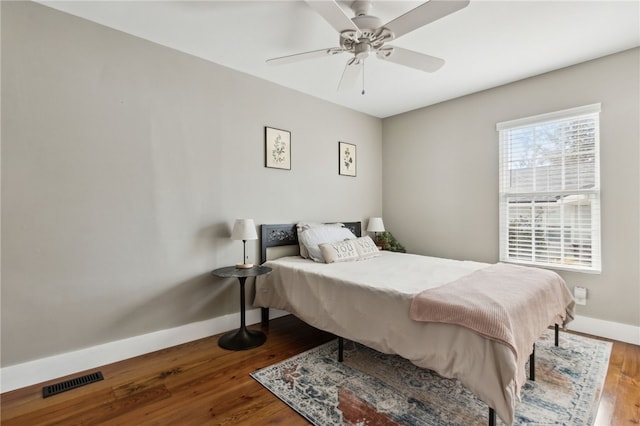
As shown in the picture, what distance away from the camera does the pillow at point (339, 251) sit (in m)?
3.18

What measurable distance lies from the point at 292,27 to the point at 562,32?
2216 millimetres

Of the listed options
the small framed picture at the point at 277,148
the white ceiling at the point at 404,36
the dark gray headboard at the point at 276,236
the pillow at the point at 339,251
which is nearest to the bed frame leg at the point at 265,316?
the dark gray headboard at the point at 276,236

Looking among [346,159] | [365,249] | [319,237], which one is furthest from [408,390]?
[346,159]

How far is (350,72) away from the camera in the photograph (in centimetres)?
259

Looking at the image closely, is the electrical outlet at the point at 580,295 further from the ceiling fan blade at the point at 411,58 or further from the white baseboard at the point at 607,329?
the ceiling fan blade at the point at 411,58

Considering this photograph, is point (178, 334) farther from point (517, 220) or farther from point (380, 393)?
point (517, 220)

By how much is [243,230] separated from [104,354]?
146cm

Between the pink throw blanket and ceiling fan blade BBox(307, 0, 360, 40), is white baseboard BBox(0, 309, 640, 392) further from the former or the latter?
ceiling fan blade BBox(307, 0, 360, 40)

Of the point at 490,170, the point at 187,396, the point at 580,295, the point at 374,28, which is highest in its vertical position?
the point at 374,28

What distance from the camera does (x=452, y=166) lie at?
13.5ft

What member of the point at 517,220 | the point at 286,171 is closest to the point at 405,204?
the point at 517,220

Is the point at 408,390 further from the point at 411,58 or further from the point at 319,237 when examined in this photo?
the point at 411,58

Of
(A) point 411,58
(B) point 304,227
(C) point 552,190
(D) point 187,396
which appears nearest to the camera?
(D) point 187,396

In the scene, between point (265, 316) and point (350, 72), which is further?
point (265, 316)
